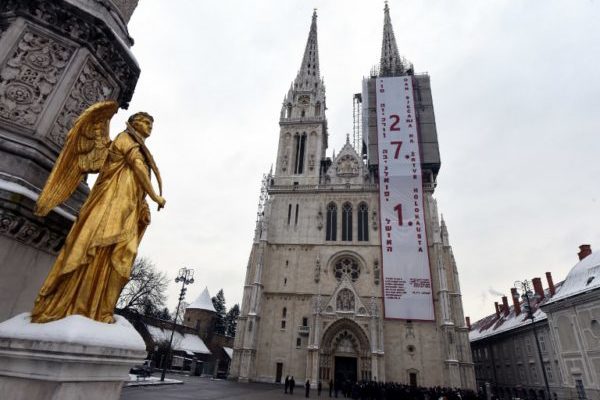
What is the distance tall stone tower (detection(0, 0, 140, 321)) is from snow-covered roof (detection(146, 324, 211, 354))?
30422mm

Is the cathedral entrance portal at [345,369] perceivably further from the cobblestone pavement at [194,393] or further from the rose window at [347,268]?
the rose window at [347,268]

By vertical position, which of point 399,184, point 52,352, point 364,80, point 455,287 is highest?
point 364,80

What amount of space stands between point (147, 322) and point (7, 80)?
108 feet

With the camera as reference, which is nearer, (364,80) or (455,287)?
(455,287)

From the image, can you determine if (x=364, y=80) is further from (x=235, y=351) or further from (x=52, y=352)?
(x=52, y=352)

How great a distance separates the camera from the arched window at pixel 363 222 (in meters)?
28.5

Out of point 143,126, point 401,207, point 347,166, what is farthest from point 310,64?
point 143,126

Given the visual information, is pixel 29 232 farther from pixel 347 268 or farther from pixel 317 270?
pixel 347 268

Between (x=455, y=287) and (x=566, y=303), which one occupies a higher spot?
(x=455, y=287)

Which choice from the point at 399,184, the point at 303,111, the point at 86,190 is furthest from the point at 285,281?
the point at 86,190

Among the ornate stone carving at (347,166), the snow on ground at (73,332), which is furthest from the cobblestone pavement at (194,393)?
the ornate stone carving at (347,166)

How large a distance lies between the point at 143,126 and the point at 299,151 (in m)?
30.5

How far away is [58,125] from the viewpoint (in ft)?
10.8

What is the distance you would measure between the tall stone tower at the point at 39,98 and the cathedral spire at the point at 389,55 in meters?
40.1
